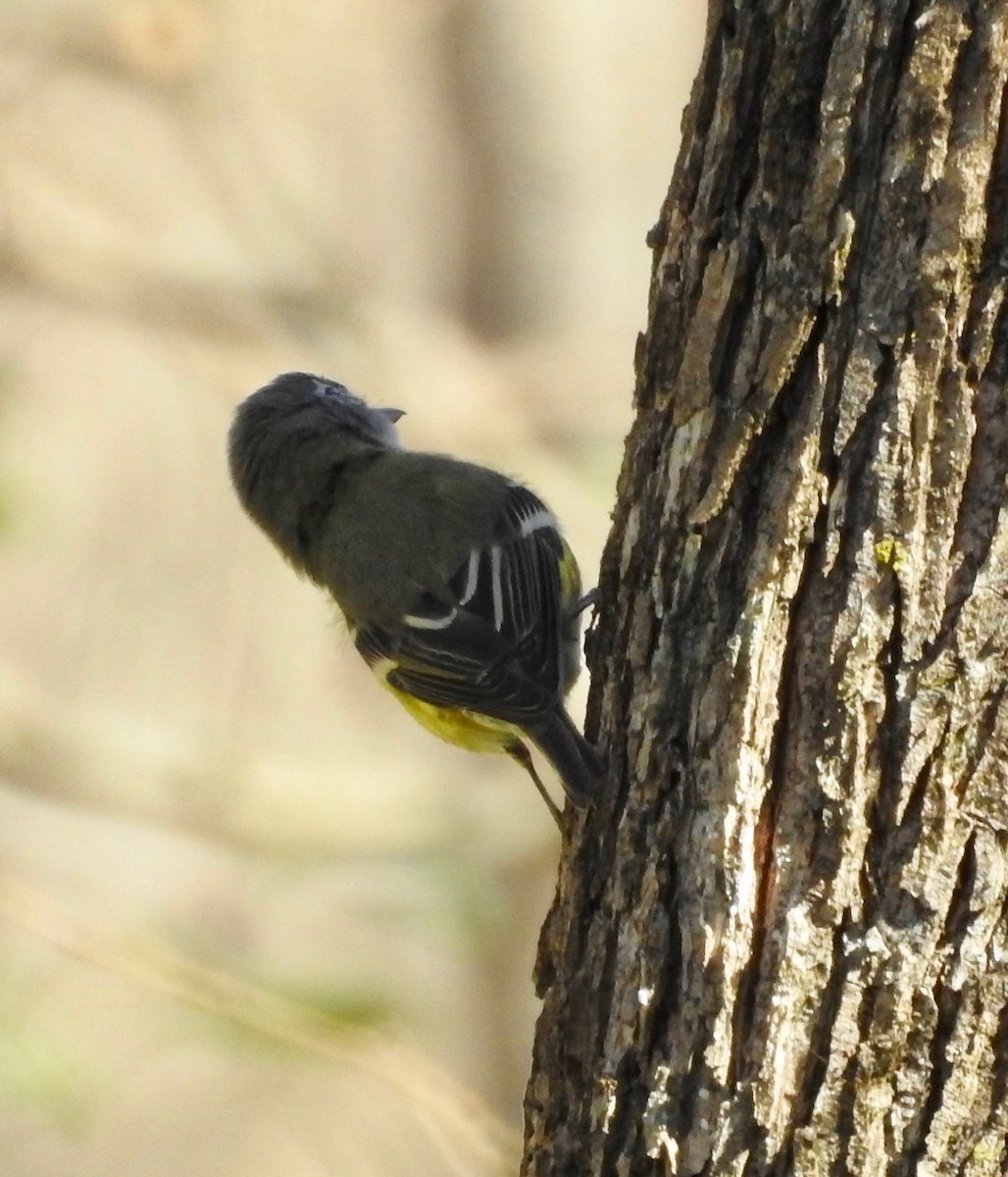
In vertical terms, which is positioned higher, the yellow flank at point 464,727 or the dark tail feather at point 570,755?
the yellow flank at point 464,727

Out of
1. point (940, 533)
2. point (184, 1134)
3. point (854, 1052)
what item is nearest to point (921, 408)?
point (940, 533)

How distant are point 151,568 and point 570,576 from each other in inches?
94.3

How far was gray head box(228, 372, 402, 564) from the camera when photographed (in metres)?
3.56

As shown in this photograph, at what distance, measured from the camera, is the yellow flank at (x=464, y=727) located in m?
3.12

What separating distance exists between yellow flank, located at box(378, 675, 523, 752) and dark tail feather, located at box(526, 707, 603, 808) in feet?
1.28

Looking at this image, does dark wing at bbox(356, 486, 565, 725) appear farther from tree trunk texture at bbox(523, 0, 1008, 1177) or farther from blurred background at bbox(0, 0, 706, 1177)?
blurred background at bbox(0, 0, 706, 1177)

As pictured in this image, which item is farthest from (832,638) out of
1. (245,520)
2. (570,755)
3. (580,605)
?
(245,520)

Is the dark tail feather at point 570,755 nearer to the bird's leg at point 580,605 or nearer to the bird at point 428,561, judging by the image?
the bird at point 428,561

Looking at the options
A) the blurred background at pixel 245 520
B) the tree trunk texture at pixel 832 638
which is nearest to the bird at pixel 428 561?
the tree trunk texture at pixel 832 638

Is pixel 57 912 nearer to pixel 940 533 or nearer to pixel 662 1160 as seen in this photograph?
pixel 662 1160

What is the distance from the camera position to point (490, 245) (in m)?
5.41

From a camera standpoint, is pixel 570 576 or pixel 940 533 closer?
pixel 940 533

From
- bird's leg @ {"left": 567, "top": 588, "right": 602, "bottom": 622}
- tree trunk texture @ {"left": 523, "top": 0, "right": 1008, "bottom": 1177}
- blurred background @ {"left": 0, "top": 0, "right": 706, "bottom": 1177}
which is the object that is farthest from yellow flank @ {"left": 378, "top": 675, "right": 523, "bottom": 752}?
blurred background @ {"left": 0, "top": 0, "right": 706, "bottom": 1177}

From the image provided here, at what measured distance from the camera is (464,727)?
3.23 m
